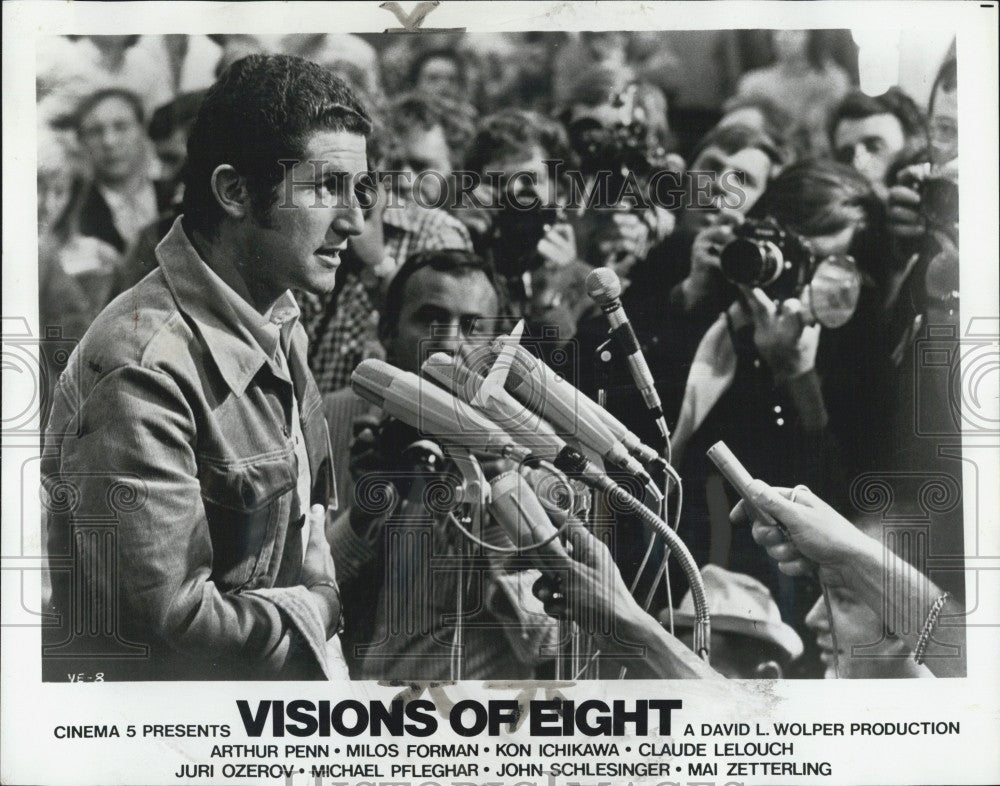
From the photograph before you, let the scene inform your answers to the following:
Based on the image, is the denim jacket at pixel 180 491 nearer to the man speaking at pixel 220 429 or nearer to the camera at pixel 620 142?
the man speaking at pixel 220 429

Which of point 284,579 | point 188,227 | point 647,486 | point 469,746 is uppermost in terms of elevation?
point 188,227

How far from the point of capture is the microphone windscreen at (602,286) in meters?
3.23

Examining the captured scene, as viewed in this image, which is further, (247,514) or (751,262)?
(751,262)

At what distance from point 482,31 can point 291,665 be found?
2.04 metres

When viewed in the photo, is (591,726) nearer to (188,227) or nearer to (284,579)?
(284,579)

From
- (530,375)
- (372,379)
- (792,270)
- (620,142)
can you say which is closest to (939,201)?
(792,270)

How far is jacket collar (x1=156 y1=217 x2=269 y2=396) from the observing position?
3174 millimetres

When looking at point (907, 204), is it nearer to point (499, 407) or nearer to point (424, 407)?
point (499, 407)

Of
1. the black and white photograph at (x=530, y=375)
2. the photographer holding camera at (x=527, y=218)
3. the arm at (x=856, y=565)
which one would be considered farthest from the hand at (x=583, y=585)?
the photographer holding camera at (x=527, y=218)

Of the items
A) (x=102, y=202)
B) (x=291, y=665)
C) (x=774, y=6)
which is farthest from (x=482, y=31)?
(x=291, y=665)

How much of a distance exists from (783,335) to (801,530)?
1.99 ft

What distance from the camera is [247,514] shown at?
315 centimetres

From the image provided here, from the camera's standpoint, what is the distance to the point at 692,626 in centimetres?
324

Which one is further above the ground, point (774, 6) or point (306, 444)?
point (774, 6)
